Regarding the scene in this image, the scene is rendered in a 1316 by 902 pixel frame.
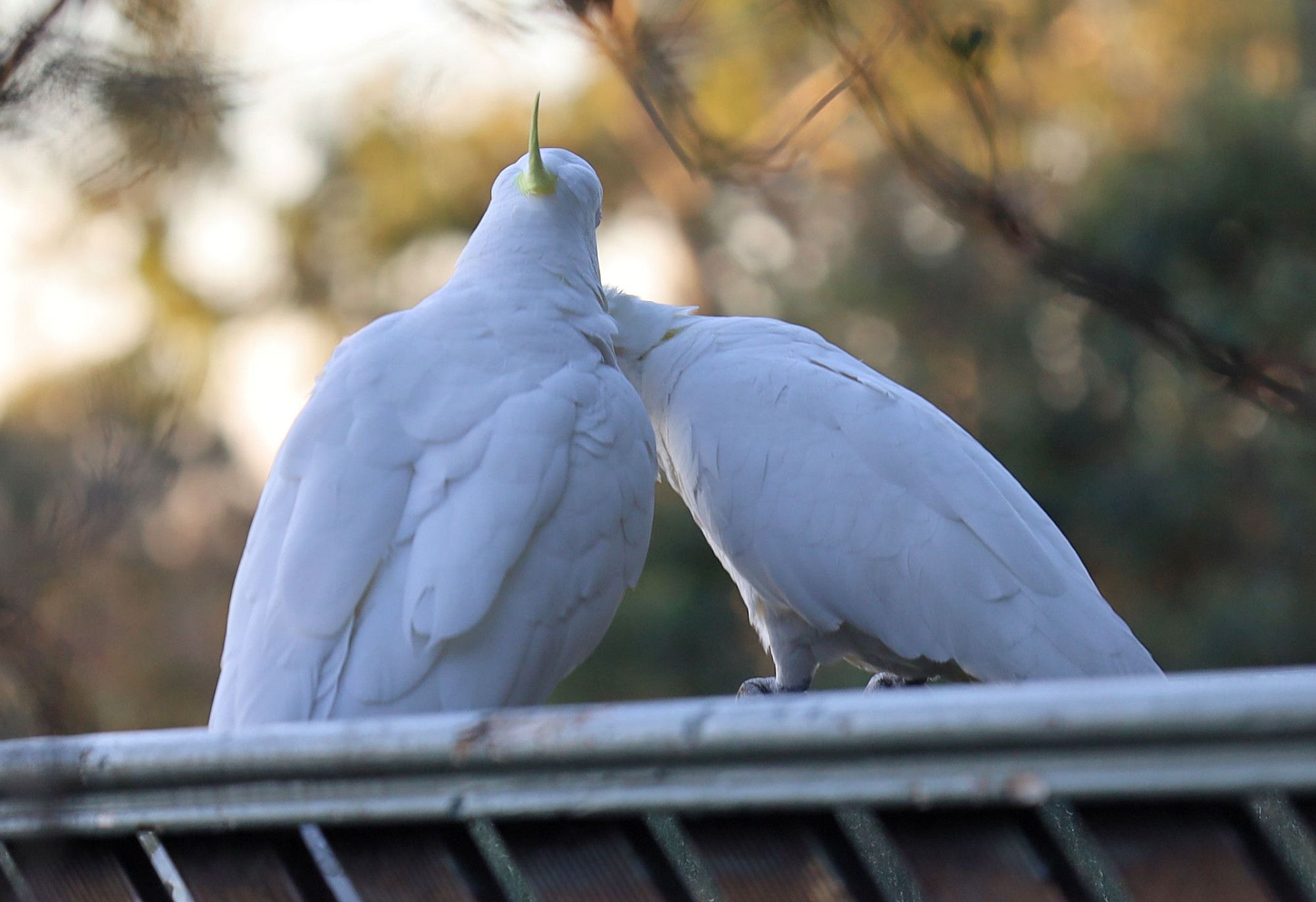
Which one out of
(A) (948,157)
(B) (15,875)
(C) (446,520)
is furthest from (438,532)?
(A) (948,157)

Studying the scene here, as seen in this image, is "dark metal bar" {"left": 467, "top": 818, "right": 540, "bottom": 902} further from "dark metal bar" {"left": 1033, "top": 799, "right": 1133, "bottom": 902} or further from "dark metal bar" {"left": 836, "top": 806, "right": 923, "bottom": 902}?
"dark metal bar" {"left": 1033, "top": 799, "right": 1133, "bottom": 902}

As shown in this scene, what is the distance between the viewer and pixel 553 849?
2.45 feet

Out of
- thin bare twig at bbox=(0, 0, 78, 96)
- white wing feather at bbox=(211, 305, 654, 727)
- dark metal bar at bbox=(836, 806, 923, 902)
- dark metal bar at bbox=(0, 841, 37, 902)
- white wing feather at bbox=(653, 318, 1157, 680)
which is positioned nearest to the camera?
dark metal bar at bbox=(836, 806, 923, 902)

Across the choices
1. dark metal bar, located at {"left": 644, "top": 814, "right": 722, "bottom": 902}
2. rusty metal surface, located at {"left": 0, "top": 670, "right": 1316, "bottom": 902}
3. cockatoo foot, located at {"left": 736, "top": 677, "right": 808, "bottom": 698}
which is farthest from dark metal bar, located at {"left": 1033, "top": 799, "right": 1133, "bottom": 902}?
cockatoo foot, located at {"left": 736, "top": 677, "right": 808, "bottom": 698}

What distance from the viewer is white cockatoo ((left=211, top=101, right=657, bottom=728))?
1.46 metres

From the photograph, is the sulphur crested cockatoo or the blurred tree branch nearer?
the blurred tree branch

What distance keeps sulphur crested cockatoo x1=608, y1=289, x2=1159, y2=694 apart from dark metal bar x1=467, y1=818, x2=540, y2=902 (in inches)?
49.1

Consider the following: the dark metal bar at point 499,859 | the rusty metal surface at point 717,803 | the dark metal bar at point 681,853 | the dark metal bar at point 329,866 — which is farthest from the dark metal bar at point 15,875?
the dark metal bar at point 681,853

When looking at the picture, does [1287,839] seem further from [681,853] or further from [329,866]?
[329,866]

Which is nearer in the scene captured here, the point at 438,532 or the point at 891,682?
the point at 438,532

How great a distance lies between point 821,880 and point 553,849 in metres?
0.16

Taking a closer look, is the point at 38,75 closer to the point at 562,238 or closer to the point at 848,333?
the point at 562,238

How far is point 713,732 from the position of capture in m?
0.64

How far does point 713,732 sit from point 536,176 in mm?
1545
